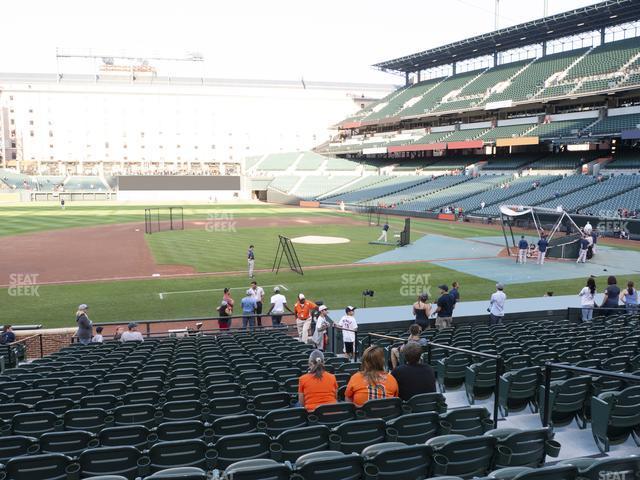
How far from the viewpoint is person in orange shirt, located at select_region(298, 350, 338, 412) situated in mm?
6781

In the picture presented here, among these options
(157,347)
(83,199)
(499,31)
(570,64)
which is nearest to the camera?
(157,347)

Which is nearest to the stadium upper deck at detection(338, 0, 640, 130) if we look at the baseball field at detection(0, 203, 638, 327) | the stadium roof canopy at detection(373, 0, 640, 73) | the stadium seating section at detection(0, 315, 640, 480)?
the stadium roof canopy at detection(373, 0, 640, 73)

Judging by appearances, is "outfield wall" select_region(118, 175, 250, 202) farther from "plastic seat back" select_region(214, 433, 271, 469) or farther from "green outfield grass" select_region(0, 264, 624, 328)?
"plastic seat back" select_region(214, 433, 271, 469)

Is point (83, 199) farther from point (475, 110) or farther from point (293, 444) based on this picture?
point (293, 444)

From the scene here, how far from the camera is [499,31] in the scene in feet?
237

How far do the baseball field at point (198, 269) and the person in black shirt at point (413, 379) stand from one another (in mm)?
15007

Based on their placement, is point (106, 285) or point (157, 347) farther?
point (106, 285)

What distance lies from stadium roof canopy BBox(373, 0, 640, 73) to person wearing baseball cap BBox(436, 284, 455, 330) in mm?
55774

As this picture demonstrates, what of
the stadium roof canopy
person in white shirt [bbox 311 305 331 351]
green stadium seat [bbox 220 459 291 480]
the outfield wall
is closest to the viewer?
green stadium seat [bbox 220 459 291 480]

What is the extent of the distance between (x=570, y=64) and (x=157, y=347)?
67.0 metres

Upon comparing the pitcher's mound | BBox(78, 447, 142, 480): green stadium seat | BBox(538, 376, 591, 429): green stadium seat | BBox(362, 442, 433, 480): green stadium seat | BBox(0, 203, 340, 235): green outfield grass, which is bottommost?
the pitcher's mound

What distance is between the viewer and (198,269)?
3006 cm

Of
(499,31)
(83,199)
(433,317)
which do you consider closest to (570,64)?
(499,31)

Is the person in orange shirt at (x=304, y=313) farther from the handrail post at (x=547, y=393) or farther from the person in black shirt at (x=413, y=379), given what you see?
Result: the handrail post at (x=547, y=393)
